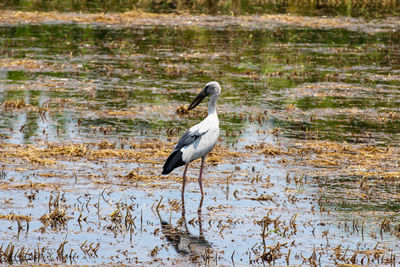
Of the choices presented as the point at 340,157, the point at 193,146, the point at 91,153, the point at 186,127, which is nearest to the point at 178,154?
the point at 193,146

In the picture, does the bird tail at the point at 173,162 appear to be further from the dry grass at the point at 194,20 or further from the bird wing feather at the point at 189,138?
the dry grass at the point at 194,20

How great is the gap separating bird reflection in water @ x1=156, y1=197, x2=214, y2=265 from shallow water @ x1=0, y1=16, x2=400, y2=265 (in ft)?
0.09

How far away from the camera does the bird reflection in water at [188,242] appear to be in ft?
26.1

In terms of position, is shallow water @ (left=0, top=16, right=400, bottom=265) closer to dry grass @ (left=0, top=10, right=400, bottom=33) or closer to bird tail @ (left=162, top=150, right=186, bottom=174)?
bird tail @ (left=162, top=150, right=186, bottom=174)

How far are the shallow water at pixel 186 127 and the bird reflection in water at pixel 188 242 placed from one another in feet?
0.09

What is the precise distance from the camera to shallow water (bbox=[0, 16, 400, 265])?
8.42 metres

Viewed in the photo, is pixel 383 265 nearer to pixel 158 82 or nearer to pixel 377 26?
pixel 158 82

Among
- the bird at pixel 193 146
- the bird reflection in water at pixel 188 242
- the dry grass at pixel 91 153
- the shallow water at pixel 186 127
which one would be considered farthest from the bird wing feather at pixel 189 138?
the dry grass at pixel 91 153

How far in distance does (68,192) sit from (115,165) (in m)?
1.57

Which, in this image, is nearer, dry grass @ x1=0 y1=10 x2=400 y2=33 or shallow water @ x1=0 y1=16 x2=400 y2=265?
shallow water @ x1=0 y1=16 x2=400 y2=265

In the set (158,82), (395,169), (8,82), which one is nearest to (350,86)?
(158,82)

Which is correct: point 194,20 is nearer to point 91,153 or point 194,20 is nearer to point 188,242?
point 91,153

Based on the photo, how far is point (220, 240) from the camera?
8555mm

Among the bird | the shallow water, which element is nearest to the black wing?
the bird
